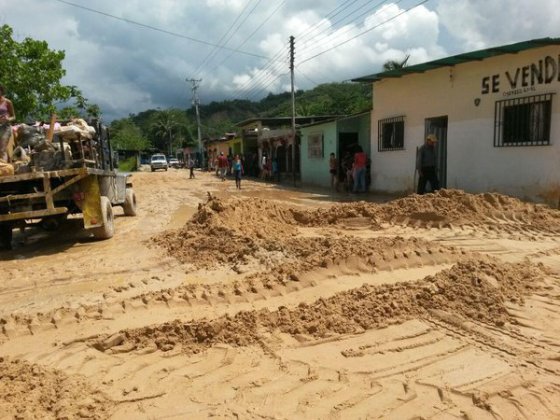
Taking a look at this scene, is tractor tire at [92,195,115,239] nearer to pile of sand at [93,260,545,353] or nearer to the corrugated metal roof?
pile of sand at [93,260,545,353]

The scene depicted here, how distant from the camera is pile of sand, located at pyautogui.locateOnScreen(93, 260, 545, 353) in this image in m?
3.73

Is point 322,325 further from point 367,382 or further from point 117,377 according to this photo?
point 117,377

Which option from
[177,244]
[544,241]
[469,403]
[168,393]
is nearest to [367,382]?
[469,403]

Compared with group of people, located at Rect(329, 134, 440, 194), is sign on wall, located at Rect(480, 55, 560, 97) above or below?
above

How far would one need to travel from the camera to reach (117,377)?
3201 millimetres

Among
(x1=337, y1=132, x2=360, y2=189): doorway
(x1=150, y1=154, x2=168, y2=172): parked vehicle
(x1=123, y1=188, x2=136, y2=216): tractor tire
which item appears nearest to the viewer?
(x1=123, y1=188, x2=136, y2=216): tractor tire

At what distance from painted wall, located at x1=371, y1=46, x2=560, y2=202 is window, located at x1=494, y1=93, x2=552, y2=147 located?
123 mm

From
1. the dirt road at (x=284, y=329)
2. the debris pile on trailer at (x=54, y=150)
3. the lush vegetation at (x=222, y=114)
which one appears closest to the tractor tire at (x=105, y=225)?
the debris pile on trailer at (x=54, y=150)

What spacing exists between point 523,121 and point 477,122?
1360mm

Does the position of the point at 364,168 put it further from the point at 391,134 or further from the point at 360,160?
the point at 391,134

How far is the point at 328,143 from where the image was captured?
20.9 m

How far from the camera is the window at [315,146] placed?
21938 mm

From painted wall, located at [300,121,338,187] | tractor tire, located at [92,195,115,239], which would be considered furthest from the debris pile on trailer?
painted wall, located at [300,121,338,187]

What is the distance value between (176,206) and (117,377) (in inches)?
437
